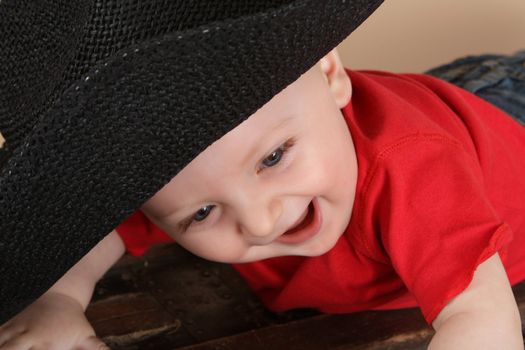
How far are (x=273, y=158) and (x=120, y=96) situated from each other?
28 centimetres

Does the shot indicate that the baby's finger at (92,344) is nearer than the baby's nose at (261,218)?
No

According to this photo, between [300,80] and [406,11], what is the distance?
1053mm

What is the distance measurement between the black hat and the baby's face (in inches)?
5.1

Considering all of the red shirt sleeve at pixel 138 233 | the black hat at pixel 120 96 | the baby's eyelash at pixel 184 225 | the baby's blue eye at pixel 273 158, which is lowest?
the red shirt sleeve at pixel 138 233

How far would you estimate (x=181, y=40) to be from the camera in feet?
1.89

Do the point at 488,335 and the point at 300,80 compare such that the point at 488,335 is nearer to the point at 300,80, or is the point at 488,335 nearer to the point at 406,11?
the point at 300,80

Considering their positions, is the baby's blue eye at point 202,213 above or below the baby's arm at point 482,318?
above

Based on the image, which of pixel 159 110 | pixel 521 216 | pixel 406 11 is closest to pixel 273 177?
pixel 159 110

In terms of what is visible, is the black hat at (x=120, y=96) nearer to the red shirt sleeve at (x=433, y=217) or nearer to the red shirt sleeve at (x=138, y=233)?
the red shirt sleeve at (x=433, y=217)

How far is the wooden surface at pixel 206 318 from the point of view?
1.02 m

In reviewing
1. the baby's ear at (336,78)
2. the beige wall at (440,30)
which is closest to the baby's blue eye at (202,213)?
the baby's ear at (336,78)

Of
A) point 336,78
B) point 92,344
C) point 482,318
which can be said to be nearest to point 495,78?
point 336,78

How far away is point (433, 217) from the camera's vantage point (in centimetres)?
88

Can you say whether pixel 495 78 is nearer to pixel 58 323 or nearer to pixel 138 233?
pixel 138 233
